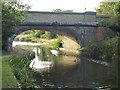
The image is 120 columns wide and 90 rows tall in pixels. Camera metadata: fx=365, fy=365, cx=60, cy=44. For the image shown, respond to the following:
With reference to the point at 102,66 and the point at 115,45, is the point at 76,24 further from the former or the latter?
the point at 102,66

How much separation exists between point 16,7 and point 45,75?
9464mm

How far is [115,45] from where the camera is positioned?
34156 mm

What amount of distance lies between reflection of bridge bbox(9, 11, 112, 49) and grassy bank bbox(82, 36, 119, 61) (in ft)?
10.4

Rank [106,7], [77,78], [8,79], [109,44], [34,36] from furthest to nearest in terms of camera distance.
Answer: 1. [34,36]
2. [106,7]
3. [109,44]
4. [77,78]
5. [8,79]

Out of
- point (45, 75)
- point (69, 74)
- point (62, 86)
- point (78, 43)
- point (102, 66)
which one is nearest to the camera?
point (62, 86)

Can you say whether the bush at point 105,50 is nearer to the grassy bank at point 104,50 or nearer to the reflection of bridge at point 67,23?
the grassy bank at point 104,50

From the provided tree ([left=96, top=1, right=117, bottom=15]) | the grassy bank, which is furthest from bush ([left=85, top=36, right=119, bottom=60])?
tree ([left=96, top=1, right=117, bottom=15])

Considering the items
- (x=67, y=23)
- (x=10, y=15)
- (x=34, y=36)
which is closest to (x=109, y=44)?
(x=67, y=23)

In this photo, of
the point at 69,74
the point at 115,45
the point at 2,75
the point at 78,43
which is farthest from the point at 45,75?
the point at 78,43

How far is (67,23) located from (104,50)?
288 inches

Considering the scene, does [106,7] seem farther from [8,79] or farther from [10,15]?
[8,79]

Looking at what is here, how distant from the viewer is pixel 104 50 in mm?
35719

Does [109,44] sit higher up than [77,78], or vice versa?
[109,44]

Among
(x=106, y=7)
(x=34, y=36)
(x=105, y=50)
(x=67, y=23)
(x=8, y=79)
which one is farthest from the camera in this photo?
(x=34, y=36)
